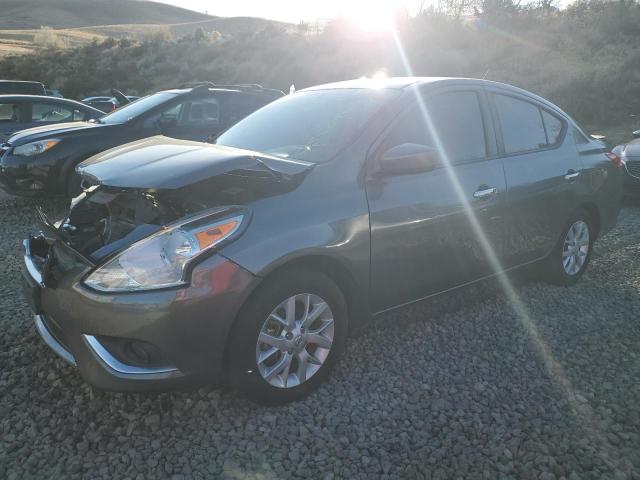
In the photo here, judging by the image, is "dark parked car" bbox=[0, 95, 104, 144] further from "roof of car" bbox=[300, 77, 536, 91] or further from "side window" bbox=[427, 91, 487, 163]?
"side window" bbox=[427, 91, 487, 163]

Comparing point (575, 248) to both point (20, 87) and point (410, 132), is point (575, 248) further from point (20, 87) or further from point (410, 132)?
point (20, 87)

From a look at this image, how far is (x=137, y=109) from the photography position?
717cm

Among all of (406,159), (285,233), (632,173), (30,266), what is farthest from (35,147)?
(632,173)

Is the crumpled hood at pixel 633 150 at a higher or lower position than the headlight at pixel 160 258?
lower

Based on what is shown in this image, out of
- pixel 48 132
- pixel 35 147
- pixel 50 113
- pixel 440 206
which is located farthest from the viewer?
pixel 50 113

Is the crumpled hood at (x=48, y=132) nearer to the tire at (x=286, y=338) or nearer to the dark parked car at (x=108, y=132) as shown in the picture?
the dark parked car at (x=108, y=132)

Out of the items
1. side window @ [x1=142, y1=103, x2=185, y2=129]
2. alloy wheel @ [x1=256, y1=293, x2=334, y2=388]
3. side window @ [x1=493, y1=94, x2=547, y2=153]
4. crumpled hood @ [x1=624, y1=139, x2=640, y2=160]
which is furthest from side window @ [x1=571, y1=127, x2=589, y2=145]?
side window @ [x1=142, y1=103, x2=185, y2=129]

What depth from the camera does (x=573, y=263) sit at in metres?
4.69

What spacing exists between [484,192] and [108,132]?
504 cm

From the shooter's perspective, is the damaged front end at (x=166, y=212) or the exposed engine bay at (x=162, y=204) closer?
the damaged front end at (x=166, y=212)

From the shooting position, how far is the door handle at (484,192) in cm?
355

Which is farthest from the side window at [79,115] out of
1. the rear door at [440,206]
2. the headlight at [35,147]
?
the rear door at [440,206]

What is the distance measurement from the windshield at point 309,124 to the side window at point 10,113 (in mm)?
6115

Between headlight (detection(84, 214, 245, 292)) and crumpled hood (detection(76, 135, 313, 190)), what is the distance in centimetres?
25
